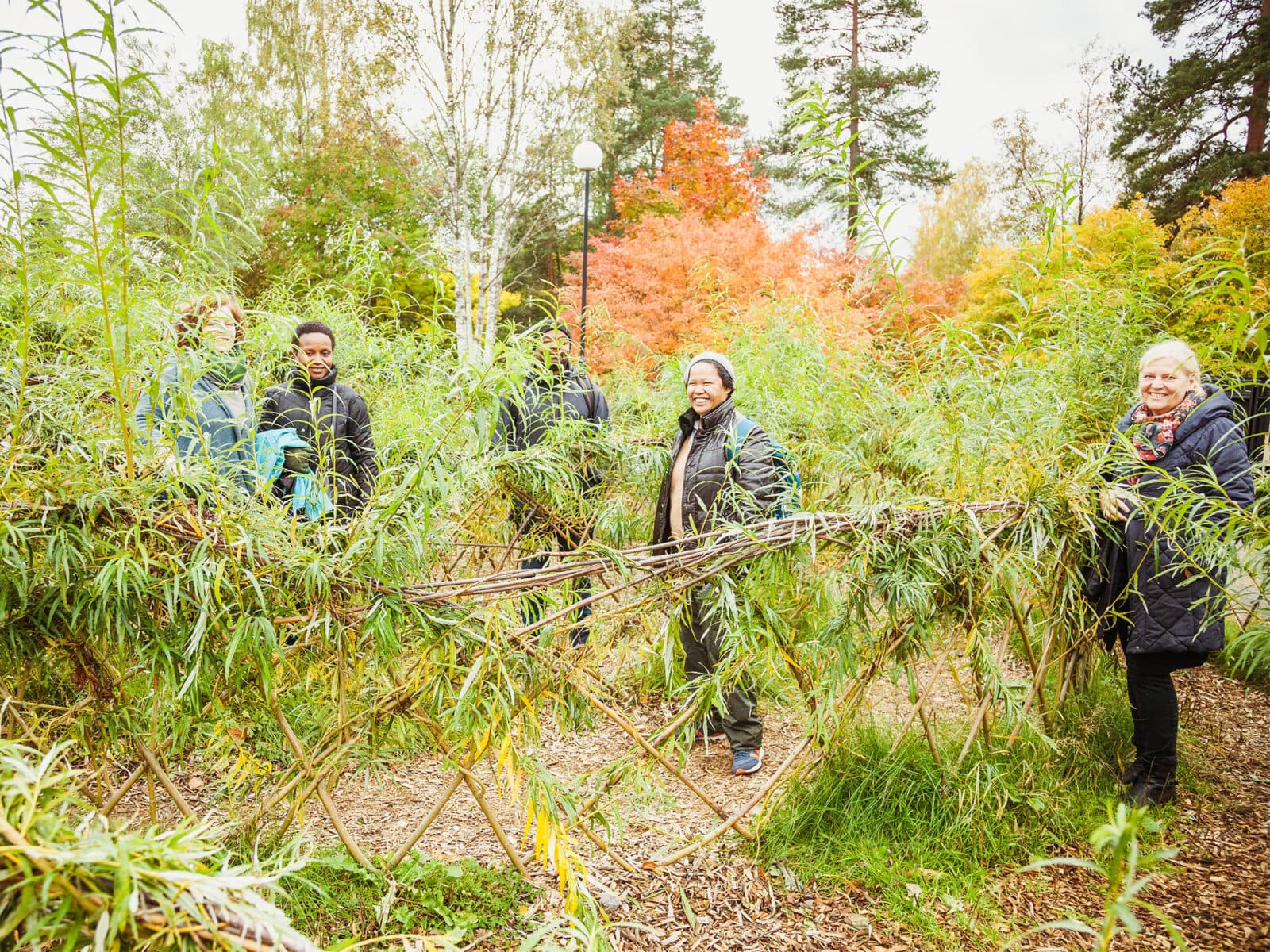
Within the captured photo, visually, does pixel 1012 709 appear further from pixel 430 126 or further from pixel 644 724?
pixel 430 126

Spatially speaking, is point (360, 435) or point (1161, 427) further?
point (360, 435)

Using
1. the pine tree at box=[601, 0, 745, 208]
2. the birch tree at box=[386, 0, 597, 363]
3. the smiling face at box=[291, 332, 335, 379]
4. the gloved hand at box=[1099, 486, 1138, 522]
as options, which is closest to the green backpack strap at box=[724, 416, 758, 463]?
the gloved hand at box=[1099, 486, 1138, 522]

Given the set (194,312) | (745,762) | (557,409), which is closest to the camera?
(194,312)

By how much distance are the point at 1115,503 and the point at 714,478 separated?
1.33 meters

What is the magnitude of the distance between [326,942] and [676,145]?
47.2ft

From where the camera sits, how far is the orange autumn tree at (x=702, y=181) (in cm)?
1368

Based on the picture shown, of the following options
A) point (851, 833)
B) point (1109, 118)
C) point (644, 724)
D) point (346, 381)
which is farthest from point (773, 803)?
point (1109, 118)

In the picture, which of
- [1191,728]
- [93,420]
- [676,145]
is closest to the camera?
[93,420]

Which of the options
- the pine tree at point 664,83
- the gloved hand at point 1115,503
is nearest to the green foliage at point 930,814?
the gloved hand at point 1115,503

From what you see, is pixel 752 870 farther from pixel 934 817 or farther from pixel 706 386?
pixel 706 386

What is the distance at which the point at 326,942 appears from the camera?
78.1 inches

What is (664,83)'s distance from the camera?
19.4 metres

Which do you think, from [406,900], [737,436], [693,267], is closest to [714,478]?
[737,436]

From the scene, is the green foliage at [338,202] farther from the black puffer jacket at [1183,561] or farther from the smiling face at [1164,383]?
the black puffer jacket at [1183,561]
